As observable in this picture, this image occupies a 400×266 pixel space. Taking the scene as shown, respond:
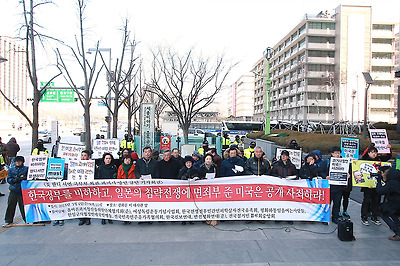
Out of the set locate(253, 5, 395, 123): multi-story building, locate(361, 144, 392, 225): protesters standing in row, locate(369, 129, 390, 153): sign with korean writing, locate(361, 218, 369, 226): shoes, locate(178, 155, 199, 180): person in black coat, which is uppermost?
locate(253, 5, 395, 123): multi-story building

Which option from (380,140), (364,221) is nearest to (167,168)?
(364,221)

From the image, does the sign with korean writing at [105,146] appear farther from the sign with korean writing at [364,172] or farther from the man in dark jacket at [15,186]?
the sign with korean writing at [364,172]

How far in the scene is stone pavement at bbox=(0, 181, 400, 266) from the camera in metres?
4.94

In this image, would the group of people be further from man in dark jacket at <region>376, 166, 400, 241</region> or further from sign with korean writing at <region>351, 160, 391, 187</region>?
man in dark jacket at <region>376, 166, 400, 241</region>

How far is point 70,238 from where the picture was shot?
5863 mm

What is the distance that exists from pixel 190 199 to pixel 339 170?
10.9 ft

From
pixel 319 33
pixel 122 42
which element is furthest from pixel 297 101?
pixel 122 42

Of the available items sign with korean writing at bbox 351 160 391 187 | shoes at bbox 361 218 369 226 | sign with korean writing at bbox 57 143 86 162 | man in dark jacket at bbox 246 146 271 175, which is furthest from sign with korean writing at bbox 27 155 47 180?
shoes at bbox 361 218 369 226

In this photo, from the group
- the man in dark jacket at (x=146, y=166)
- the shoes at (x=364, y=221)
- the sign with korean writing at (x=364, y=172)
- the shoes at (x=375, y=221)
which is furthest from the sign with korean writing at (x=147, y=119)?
the shoes at (x=375, y=221)

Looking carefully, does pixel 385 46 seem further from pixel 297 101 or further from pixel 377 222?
pixel 377 222

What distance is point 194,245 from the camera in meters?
5.51

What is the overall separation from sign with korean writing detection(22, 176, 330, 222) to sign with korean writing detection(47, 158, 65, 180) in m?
0.45

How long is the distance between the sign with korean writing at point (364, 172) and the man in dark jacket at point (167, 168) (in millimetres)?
4076

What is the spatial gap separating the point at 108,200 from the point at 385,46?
6524cm
